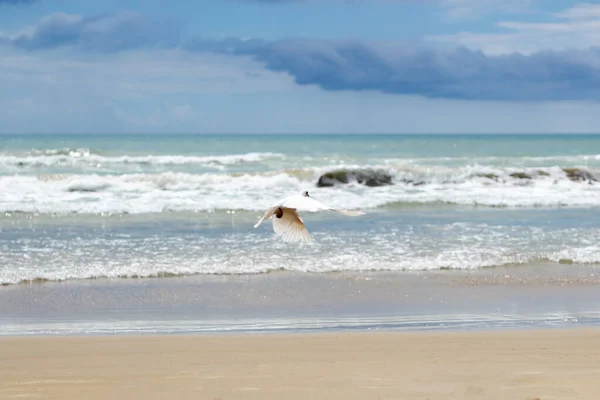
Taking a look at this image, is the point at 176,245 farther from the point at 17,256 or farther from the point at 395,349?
the point at 395,349

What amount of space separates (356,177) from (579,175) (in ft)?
27.0

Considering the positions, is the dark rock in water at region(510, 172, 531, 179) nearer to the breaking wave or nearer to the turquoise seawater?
the breaking wave

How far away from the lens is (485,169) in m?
27.5

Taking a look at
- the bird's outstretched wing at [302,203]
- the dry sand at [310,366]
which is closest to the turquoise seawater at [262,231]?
the dry sand at [310,366]

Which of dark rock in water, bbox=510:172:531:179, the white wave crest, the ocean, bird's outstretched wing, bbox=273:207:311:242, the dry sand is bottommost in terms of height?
the dry sand

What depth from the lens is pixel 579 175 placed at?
26.8 metres

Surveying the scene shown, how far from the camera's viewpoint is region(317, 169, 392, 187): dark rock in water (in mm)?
24688

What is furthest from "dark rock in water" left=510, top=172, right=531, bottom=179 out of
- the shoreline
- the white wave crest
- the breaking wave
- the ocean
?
the shoreline

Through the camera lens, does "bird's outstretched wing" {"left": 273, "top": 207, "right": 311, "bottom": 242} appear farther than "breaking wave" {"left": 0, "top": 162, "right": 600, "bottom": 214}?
No

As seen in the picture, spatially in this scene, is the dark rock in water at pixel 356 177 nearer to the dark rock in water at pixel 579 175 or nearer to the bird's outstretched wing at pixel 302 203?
the dark rock in water at pixel 579 175

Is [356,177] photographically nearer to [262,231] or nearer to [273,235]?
[262,231]

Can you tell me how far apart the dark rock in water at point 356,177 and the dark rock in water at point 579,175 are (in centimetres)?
650

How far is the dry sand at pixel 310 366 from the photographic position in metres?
5.04

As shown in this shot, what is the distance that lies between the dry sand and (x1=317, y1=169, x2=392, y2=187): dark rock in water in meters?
18.2
